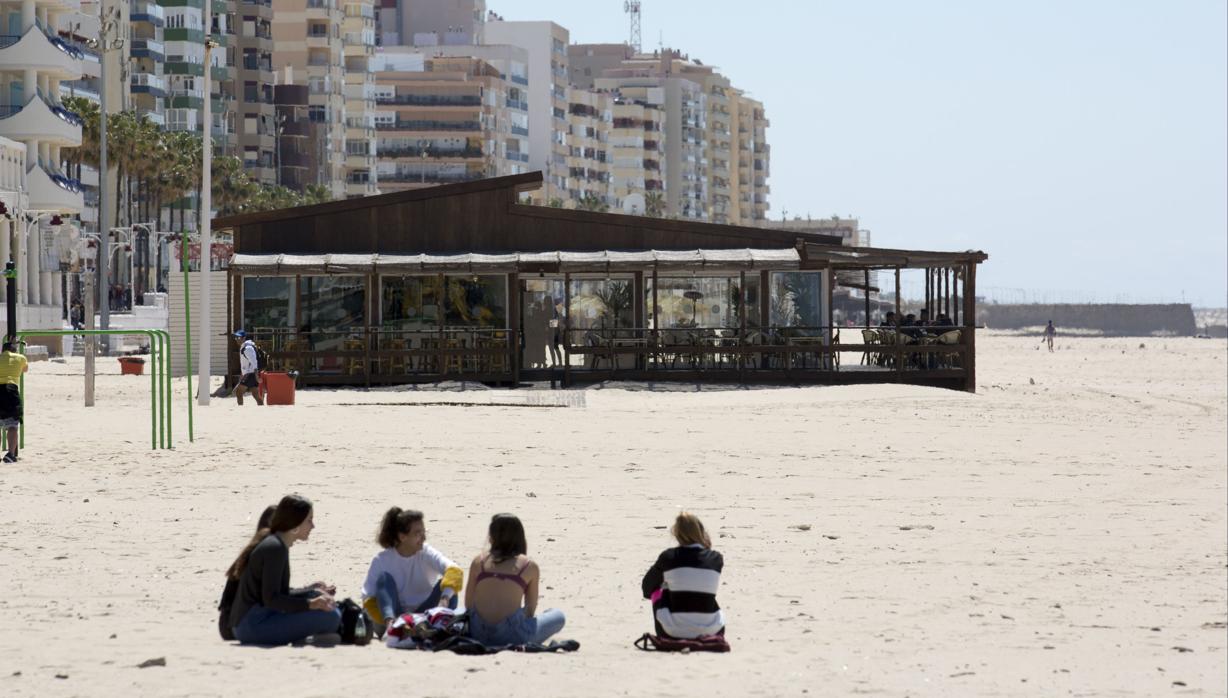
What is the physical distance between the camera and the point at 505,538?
10.6 metres

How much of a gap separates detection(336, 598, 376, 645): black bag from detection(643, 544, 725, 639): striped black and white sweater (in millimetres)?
1468

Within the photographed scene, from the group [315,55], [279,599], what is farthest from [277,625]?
[315,55]

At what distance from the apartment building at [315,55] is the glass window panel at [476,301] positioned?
109425 millimetres

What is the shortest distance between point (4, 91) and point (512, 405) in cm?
4497

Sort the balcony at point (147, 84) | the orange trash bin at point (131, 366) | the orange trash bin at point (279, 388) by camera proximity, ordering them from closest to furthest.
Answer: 1. the orange trash bin at point (279, 388)
2. the orange trash bin at point (131, 366)
3. the balcony at point (147, 84)

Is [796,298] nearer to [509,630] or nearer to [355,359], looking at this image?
[355,359]

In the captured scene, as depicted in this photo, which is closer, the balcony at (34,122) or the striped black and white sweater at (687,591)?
the striped black and white sweater at (687,591)

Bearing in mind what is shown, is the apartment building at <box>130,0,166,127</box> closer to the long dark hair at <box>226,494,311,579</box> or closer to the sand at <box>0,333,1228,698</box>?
the sand at <box>0,333,1228,698</box>

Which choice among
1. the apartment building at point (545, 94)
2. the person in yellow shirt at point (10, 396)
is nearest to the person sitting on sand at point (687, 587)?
the person in yellow shirt at point (10, 396)

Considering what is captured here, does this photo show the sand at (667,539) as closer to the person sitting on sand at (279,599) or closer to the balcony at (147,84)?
the person sitting on sand at (279,599)

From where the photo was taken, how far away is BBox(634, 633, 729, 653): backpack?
34.8 feet

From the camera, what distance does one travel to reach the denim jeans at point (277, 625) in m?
10.5

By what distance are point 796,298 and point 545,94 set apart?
14693 centimetres

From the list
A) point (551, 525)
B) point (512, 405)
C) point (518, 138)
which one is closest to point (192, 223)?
point (518, 138)
